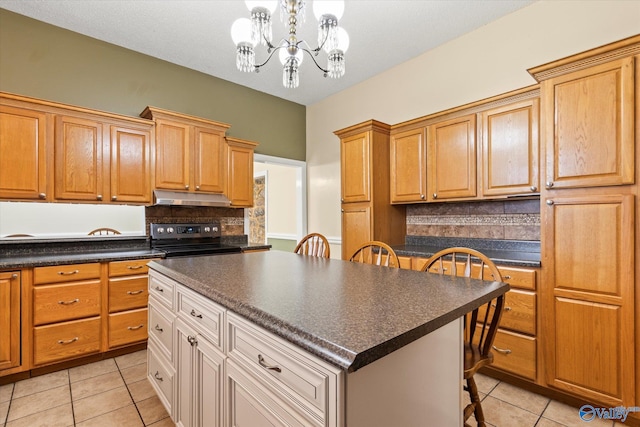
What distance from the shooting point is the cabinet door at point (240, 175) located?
3643mm

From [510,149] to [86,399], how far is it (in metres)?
3.48

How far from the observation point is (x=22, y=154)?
2449 millimetres

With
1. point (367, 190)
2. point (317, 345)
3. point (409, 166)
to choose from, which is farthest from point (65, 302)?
point (409, 166)

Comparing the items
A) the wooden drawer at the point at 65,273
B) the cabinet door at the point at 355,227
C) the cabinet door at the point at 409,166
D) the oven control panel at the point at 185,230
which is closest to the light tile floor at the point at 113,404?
the wooden drawer at the point at 65,273

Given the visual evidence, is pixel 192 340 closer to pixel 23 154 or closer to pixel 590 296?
pixel 590 296

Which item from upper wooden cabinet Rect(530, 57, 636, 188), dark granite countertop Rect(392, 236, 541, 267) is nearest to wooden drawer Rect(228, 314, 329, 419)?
dark granite countertop Rect(392, 236, 541, 267)

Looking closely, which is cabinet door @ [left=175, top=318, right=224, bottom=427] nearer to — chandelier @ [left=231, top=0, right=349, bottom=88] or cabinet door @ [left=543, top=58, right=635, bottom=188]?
chandelier @ [left=231, top=0, right=349, bottom=88]

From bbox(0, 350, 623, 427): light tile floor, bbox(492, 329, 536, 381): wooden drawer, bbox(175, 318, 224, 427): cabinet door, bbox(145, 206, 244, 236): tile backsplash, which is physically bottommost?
bbox(0, 350, 623, 427): light tile floor

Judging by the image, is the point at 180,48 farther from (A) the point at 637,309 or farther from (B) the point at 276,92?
(A) the point at 637,309

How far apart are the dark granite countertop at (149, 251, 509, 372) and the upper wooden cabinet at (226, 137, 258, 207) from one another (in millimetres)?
1924

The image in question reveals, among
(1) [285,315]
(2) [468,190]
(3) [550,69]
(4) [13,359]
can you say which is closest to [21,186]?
(4) [13,359]

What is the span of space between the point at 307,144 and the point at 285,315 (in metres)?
4.11

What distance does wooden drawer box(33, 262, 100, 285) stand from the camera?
7.42 feet

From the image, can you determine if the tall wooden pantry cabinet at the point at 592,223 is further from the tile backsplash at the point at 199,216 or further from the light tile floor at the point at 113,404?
the tile backsplash at the point at 199,216
